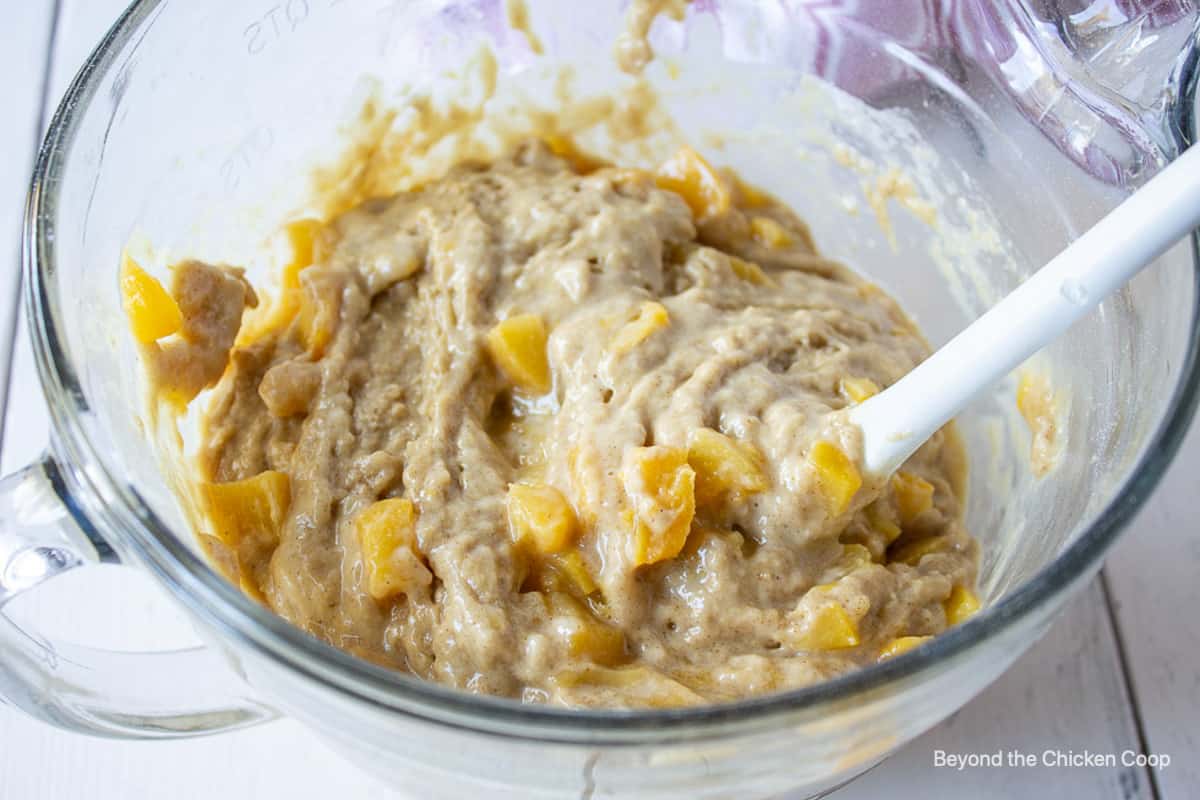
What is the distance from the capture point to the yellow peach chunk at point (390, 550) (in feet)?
4.76

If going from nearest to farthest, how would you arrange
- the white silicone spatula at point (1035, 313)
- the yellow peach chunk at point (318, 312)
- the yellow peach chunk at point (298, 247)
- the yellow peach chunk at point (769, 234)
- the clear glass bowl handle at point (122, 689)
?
1. the white silicone spatula at point (1035, 313)
2. the clear glass bowl handle at point (122, 689)
3. the yellow peach chunk at point (318, 312)
4. the yellow peach chunk at point (298, 247)
5. the yellow peach chunk at point (769, 234)

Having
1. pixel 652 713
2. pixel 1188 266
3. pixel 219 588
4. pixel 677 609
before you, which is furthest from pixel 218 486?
pixel 1188 266

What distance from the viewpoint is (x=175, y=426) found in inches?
62.8

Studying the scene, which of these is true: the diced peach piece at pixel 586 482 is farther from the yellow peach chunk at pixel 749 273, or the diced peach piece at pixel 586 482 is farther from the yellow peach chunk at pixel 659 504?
the yellow peach chunk at pixel 749 273

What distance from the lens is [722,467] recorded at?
4.78 feet

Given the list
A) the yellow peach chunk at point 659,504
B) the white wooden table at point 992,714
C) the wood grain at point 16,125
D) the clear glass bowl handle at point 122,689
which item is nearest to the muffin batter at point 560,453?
the yellow peach chunk at point 659,504

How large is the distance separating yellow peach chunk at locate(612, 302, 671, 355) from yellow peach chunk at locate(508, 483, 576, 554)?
8.9 inches

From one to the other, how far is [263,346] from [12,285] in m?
0.63

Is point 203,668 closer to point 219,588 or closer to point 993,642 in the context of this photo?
point 219,588

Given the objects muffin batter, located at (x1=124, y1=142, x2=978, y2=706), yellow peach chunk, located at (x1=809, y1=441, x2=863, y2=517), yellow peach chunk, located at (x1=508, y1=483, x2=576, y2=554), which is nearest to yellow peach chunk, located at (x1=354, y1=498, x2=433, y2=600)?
muffin batter, located at (x1=124, y1=142, x2=978, y2=706)

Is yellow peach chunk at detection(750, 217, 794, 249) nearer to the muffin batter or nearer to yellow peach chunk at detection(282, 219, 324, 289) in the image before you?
the muffin batter

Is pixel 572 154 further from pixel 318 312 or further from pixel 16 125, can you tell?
pixel 16 125

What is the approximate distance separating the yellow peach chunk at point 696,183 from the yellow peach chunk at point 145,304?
811mm

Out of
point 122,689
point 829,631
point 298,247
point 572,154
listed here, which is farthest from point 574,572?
point 572,154
